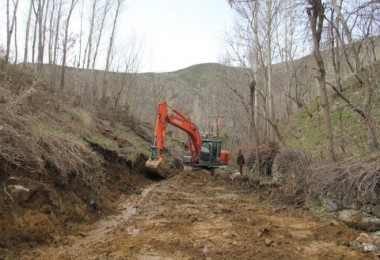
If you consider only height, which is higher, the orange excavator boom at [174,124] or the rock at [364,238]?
the orange excavator boom at [174,124]

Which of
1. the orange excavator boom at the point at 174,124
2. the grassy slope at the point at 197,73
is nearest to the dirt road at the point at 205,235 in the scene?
the orange excavator boom at the point at 174,124

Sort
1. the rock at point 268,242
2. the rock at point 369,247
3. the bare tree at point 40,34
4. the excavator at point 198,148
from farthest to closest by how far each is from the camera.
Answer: the bare tree at point 40,34 < the excavator at point 198,148 < the rock at point 268,242 < the rock at point 369,247

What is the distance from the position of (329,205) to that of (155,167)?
730cm

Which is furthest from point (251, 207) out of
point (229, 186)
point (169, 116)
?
point (169, 116)

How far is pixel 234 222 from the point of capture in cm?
828

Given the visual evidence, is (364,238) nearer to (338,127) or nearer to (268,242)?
(268,242)

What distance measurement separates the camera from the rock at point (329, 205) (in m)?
8.43

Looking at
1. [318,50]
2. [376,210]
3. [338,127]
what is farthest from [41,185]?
[338,127]

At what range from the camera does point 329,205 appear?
862 centimetres

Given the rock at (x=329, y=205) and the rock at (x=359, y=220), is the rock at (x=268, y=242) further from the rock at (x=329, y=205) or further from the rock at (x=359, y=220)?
the rock at (x=329, y=205)

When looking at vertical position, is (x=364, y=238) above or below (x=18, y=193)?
below

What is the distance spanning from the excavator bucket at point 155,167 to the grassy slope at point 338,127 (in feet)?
18.9

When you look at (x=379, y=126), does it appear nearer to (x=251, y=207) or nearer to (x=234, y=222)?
(x=251, y=207)

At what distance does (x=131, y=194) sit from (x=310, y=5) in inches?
317
